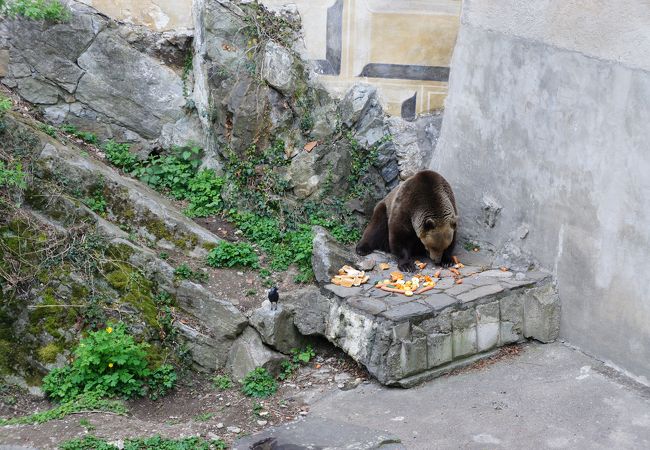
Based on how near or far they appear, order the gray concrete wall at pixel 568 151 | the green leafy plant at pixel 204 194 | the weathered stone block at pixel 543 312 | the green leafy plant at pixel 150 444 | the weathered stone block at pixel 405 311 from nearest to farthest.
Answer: the green leafy plant at pixel 150 444, the gray concrete wall at pixel 568 151, the weathered stone block at pixel 405 311, the weathered stone block at pixel 543 312, the green leafy plant at pixel 204 194

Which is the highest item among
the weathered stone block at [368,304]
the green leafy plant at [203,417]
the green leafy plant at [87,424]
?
the weathered stone block at [368,304]

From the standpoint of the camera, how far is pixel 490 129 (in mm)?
8266

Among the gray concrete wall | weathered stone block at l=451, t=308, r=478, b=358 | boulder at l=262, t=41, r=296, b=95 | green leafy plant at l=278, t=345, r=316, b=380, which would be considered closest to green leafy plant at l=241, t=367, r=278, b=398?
green leafy plant at l=278, t=345, r=316, b=380

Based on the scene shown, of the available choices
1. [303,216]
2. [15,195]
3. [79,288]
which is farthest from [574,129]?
[15,195]

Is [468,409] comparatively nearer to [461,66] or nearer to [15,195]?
[461,66]

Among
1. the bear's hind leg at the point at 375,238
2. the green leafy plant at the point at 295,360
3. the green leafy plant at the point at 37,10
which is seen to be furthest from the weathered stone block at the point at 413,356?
the green leafy plant at the point at 37,10

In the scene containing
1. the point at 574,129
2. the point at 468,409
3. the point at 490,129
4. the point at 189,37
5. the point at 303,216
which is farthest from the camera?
the point at 189,37

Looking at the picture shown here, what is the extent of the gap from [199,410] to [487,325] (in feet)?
9.18

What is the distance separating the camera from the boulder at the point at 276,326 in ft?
24.6

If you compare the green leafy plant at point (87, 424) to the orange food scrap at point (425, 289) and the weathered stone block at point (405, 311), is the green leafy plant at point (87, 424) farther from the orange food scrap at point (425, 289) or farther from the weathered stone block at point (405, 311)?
the orange food scrap at point (425, 289)

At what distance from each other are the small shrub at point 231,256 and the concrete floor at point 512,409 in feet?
6.12

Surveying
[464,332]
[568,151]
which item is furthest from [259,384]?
[568,151]

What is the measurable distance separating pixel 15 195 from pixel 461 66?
4.90 metres

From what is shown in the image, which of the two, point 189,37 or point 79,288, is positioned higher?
point 189,37
